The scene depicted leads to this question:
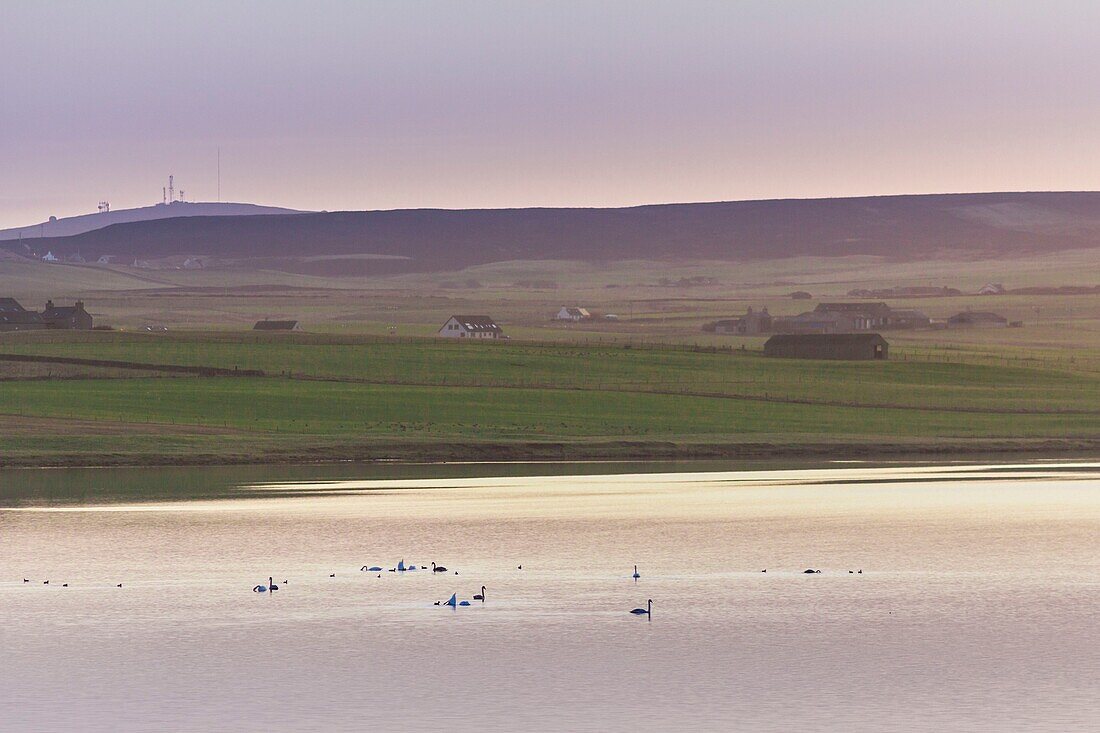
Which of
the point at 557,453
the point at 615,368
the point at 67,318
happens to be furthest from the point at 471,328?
the point at 557,453

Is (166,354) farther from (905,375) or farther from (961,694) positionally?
(961,694)

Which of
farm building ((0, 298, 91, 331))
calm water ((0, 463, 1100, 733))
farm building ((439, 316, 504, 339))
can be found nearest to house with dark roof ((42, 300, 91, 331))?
farm building ((0, 298, 91, 331))

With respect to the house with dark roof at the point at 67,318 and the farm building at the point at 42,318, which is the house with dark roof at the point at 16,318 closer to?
the farm building at the point at 42,318

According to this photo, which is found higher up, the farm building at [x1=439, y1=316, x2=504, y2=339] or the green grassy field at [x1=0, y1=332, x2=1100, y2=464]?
the farm building at [x1=439, y1=316, x2=504, y2=339]

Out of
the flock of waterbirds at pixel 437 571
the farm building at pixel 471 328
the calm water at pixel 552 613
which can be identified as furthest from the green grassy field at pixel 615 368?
the flock of waterbirds at pixel 437 571

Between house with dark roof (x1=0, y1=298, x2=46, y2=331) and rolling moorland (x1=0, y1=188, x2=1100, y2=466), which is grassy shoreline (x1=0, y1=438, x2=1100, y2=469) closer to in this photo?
rolling moorland (x1=0, y1=188, x2=1100, y2=466)

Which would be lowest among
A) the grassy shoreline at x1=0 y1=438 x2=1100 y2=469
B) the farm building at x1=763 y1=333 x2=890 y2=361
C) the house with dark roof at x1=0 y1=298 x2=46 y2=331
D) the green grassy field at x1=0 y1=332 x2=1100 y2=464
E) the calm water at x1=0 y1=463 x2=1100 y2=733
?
the calm water at x1=0 y1=463 x2=1100 y2=733
